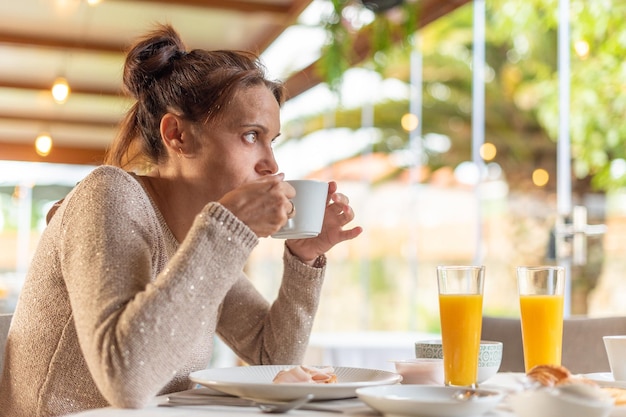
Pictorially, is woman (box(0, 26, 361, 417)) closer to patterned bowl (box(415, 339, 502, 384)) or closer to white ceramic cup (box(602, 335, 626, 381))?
patterned bowl (box(415, 339, 502, 384))

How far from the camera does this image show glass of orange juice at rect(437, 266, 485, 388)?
4.35ft

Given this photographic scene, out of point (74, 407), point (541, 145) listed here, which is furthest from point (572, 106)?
point (74, 407)

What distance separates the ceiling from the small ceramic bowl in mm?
3106

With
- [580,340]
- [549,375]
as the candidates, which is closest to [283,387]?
[549,375]

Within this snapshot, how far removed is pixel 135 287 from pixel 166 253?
260 mm

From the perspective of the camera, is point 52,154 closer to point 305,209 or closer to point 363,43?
point 363,43

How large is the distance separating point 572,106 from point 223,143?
130 inches

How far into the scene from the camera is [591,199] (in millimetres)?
4402

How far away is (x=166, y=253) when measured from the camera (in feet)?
5.08

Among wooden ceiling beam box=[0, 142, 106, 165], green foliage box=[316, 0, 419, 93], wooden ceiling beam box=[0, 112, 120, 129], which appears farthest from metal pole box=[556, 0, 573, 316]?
wooden ceiling beam box=[0, 142, 106, 165]

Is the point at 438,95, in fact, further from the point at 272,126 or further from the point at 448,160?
the point at 272,126

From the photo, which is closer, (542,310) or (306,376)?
(306,376)

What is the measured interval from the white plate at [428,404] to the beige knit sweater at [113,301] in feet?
0.94

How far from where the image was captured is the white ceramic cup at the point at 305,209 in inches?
56.3
